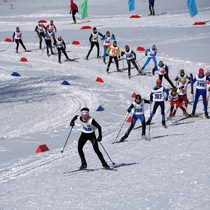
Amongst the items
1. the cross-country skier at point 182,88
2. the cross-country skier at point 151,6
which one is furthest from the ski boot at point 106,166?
the cross-country skier at point 151,6

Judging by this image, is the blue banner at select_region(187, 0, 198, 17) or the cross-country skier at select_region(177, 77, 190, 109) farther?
the blue banner at select_region(187, 0, 198, 17)

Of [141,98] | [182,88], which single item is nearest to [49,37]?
[182,88]

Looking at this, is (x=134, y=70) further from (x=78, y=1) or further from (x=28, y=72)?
(x=78, y=1)

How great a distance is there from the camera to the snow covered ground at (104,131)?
12516 mm

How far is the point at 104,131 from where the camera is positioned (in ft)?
63.1

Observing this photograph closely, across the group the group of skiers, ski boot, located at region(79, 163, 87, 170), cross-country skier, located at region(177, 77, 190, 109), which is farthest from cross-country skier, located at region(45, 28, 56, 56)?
ski boot, located at region(79, 163, 87, 170)

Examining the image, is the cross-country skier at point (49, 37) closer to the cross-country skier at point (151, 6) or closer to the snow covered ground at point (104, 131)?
the snow covered ground at point (104, 131)

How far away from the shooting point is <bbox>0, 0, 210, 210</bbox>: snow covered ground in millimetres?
12516

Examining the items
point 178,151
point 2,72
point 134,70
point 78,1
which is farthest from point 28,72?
point 78,1

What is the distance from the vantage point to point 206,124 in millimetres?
Answer: 19031

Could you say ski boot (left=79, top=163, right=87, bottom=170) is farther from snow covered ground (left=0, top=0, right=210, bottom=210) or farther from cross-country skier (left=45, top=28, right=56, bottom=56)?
cross-country skier (left=45, top=28, right=56, bottom=56)

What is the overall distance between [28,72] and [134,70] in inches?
218

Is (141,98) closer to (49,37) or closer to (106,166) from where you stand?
(106,166)

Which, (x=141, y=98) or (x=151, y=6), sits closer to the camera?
(x=141, y=98)
